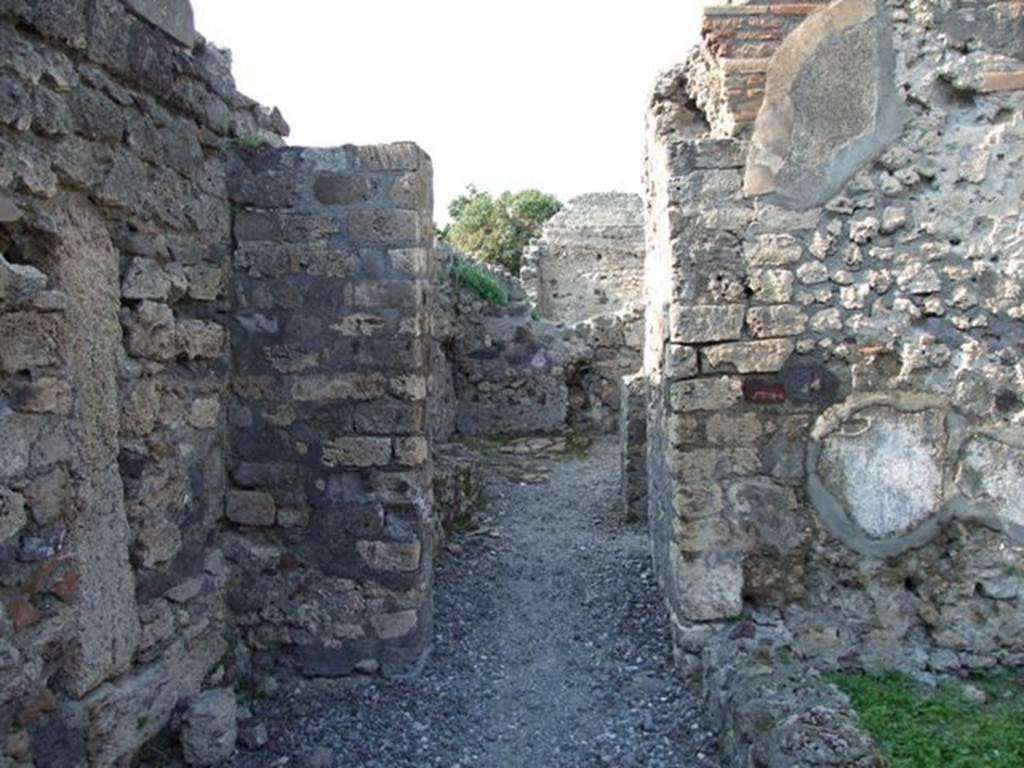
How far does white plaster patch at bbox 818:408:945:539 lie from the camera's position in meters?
4.00

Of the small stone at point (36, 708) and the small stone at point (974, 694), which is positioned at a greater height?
the small stone at point (36, 708)

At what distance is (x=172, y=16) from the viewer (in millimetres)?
3678

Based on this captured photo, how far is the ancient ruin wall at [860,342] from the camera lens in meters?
3.97

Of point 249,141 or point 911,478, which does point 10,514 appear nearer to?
point 249,141

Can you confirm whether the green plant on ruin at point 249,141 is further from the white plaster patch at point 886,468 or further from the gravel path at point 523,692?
the white plaster patch at point 886,468

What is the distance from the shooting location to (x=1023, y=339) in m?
3.98

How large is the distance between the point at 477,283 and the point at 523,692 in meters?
7.28

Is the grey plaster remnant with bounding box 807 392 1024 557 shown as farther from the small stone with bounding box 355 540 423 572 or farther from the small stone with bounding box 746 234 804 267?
the small stone with bounding box 355 540 423 572

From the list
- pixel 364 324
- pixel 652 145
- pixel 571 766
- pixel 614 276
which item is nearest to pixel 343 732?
pixel 571 766

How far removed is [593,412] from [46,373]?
850cm

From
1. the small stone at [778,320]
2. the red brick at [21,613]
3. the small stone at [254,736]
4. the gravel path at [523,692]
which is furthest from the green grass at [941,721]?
the red brick at [21,613]

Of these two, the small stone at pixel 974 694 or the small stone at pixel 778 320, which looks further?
the small stone at pixel 778 320

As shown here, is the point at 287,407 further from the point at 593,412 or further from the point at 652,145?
the point at 593,412

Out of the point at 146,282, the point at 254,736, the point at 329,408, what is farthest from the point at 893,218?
the point at 254,736
